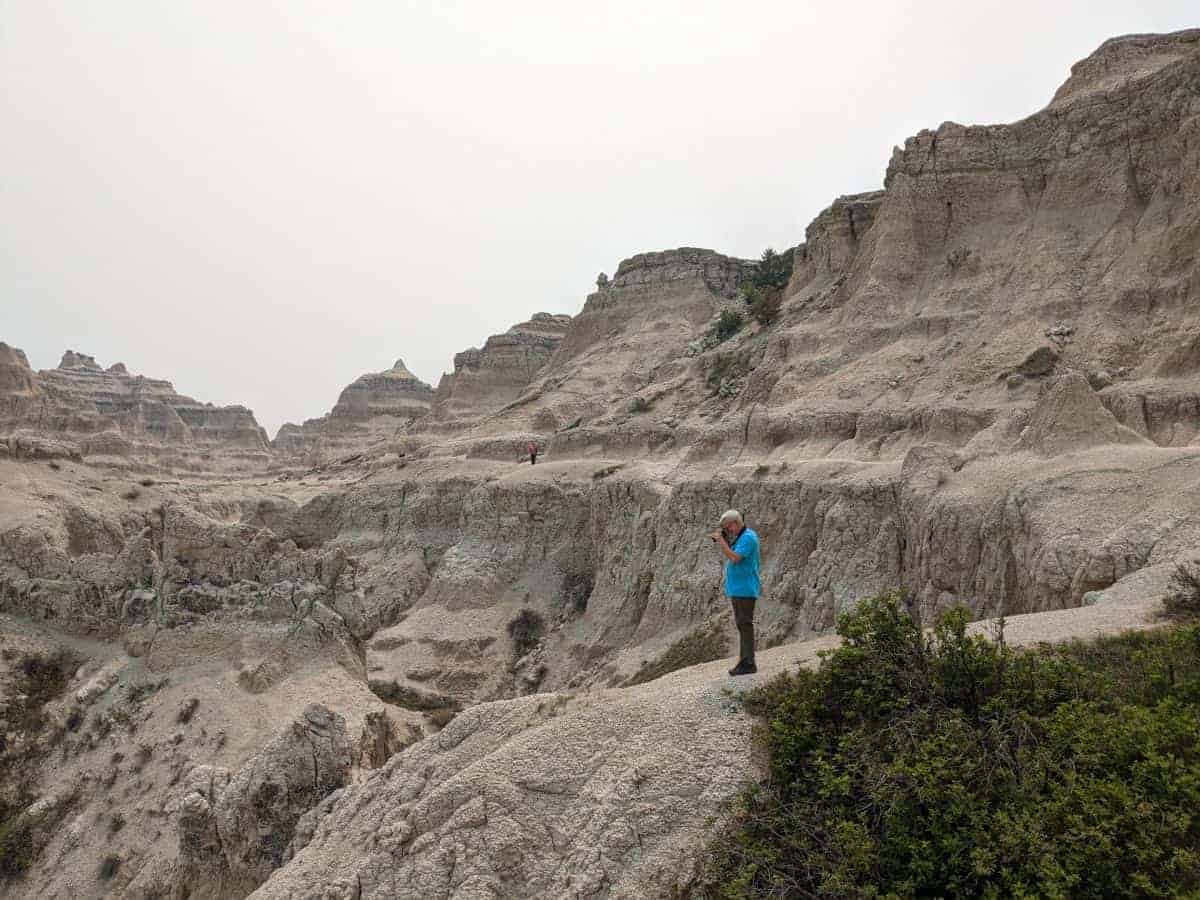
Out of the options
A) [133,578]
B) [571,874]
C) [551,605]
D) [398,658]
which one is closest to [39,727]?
[133,578]

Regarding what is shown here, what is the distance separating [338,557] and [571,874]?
17605 millimetres

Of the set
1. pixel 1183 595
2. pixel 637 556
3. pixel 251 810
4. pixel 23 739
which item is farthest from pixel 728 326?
pixel 1183 595

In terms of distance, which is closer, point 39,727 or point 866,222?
point 39,727

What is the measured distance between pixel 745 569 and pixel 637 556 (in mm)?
22018

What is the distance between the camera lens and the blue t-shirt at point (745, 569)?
918 cm

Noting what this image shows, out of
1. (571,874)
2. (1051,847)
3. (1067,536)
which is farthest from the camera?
(1067,536)

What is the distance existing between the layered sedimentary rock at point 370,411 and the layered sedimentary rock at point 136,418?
43.1ft

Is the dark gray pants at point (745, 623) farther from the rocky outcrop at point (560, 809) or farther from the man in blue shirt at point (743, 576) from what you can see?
the rocky outcrop at point (560, 809)

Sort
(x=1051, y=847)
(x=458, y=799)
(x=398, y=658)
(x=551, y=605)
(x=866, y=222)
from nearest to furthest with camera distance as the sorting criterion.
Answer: (x=1051, y=847) < (x=458, y=799) < (x=398, y=658) < (x=551, y=605) < (x=866, y=222)

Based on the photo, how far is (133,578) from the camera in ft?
74.3

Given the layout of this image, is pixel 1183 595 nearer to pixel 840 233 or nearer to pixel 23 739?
pixel 23 739

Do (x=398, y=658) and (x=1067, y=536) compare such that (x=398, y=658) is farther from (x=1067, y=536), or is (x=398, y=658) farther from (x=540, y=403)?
(x=540, y=403)

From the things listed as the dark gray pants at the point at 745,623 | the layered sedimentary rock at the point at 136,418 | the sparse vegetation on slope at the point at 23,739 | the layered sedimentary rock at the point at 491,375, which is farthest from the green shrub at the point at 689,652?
the layered sedimentary rock at the point at 136,418

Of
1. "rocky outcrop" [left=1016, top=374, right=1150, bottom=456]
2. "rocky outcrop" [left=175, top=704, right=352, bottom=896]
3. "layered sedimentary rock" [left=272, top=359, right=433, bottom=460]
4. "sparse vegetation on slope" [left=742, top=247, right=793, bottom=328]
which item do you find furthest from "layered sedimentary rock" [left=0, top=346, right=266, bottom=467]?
"rocky outcrop" [left=1016, top=374, right=1150, bottom=456]
